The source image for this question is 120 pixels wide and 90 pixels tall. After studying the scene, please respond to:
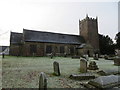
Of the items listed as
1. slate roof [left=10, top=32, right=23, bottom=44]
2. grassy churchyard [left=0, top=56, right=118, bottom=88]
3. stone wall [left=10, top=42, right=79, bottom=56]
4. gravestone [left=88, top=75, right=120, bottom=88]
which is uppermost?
slate roof [left=10, top=32, right=23, bottom=44]

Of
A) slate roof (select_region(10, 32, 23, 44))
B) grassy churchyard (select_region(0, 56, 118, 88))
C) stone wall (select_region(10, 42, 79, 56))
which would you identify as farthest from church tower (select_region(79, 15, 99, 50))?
grassy churchyard (select_region(0, 56, 118, 88))

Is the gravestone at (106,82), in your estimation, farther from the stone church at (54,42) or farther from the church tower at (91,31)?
the church tower at (91,31)

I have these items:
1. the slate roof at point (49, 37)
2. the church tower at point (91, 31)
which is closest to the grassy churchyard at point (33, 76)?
the slate roof at point (49, 37)

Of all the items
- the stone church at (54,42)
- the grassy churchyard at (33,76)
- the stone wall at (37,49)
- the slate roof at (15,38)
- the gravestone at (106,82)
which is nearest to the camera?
the gravestone at (106,82)

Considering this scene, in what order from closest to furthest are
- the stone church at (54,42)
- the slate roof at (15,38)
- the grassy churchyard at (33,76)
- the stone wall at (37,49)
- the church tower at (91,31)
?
the grassy churchyard at (33,76), the stone wall at (37,49), the stone church at (54,42), the slate roof at (15,38), the church tower at (91,31)

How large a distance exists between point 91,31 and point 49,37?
589 inches

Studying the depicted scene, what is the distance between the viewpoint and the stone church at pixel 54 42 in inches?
1148

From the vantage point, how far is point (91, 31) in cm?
3681

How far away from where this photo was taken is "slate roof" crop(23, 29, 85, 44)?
96.8 feet

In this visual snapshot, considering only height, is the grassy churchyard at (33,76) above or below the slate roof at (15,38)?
below

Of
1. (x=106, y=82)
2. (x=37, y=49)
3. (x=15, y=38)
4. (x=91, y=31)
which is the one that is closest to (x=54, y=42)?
(x=37, y=49)

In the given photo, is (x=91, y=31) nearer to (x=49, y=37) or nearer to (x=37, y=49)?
(x=49, y=37)

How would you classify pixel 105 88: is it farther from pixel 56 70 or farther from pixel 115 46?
pixel 115 46

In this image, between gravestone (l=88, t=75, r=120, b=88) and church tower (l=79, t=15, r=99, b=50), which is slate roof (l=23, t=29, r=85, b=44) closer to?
church tower (l=79, t=15, r=99, b=50)
